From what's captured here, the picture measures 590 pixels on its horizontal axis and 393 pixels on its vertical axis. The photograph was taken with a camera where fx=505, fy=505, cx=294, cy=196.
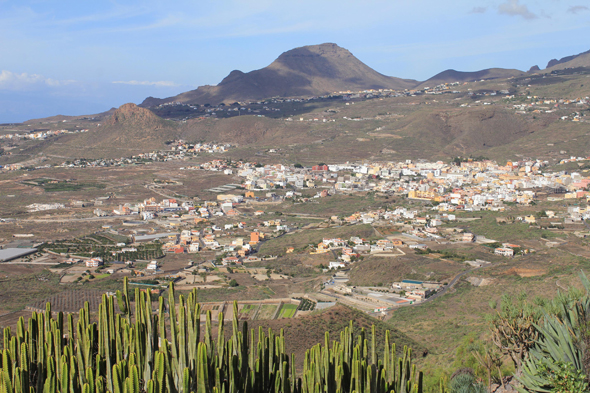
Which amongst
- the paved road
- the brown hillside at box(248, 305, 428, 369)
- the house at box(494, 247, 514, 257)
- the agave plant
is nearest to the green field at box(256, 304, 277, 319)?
the brown hillside at box(248, 305, 428, 369)

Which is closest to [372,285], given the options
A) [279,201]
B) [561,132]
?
[279,201]

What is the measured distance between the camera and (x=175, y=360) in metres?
8.05

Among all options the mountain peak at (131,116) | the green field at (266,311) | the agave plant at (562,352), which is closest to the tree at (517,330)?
the agave plant at (562,352)

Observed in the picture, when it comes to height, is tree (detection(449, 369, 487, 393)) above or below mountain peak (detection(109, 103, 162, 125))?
below

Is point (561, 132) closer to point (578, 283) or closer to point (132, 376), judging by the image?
point (578, 283)

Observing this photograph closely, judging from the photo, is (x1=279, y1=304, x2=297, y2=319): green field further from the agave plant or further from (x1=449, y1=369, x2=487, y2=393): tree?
the agave plant

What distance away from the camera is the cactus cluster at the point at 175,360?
7.55 metres

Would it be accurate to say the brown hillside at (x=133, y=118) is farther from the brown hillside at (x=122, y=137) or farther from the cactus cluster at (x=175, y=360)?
the cactus cluster at (x=175, y=360)

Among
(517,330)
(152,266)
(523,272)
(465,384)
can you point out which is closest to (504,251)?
(523,272)

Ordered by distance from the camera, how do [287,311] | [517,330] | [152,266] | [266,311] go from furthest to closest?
[152,266]
[266,311]
[287,311]
[517,330]

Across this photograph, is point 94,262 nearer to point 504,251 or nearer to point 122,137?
point 504,251

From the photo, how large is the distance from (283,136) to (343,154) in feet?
73.6

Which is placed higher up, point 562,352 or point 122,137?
point 122,137

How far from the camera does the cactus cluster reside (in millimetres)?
7555
